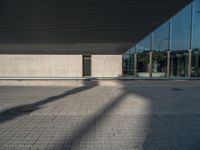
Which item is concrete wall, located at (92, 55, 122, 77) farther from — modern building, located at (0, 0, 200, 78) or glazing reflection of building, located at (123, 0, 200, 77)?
glazing reflection of building, located at (123, 0, 200, 77)

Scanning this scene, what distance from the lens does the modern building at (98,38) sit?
645 centimetres

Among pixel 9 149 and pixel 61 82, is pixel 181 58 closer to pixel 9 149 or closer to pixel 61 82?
pixel 61 82

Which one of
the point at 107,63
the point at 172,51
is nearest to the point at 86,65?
the point at 107,63

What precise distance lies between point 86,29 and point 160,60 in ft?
42.7

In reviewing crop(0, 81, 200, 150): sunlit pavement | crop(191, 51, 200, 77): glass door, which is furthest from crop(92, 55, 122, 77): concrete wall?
crop(0, 81, 200, 150): sunlit pavement

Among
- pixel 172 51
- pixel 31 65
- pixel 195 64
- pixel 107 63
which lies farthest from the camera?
pixel 107 63

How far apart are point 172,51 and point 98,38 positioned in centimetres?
1038

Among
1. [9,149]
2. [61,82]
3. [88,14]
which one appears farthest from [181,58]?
[9,149]

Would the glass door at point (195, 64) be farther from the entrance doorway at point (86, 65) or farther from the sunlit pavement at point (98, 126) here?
the sunlit pavement at point (98, 126)

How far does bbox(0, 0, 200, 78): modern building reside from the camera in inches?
254

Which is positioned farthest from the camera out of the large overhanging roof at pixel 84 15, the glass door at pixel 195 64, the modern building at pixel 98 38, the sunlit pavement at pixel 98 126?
the glass door at pixel 195 64

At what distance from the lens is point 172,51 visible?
19562 millimetres

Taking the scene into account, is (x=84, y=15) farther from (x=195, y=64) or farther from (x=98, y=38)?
(x=195, y=64)

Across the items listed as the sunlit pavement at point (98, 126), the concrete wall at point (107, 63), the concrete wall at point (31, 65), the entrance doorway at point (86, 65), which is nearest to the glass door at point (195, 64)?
the concrete wall at point (107, 63)
